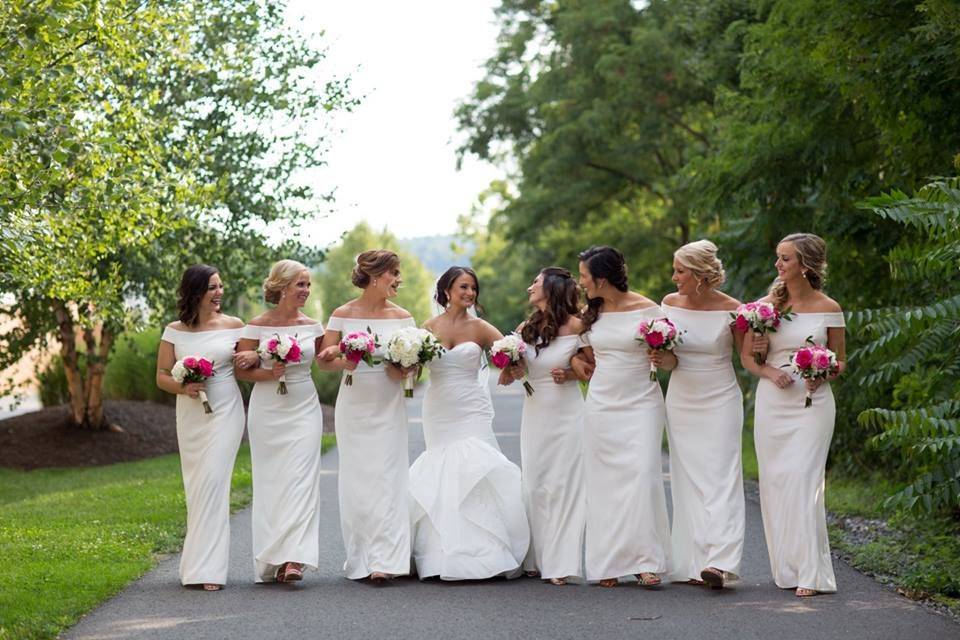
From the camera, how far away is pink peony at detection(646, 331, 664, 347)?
10.0m

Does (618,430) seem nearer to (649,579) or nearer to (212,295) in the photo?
(649,579)

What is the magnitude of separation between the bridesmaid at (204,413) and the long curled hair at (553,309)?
2.40 meters

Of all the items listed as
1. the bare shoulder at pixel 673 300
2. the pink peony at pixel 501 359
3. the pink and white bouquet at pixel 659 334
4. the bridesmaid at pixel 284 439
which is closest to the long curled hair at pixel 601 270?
the bare shoulder at pixel 673 300

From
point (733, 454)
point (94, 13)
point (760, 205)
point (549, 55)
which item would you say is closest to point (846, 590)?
point (733, 454)

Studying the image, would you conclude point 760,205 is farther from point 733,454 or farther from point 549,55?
point 549,55

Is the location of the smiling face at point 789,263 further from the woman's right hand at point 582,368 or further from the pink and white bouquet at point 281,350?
the pink and white bouquet at point 281,350

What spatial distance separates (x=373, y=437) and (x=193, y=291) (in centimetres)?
192

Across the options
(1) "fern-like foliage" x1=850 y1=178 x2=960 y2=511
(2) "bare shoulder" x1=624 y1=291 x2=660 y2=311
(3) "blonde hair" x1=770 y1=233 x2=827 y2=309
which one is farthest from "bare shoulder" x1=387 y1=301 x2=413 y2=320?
(1) "fern-like foliage" x1=850 y1=178 x2=960 y2=511

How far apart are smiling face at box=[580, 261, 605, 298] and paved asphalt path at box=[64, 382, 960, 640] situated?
2407 mm

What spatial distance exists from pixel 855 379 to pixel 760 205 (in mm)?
2949

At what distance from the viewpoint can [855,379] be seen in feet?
49.3

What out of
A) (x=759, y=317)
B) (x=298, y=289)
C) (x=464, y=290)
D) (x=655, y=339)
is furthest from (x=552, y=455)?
(x=298, y=289)

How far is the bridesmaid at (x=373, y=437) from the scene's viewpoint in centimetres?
1052

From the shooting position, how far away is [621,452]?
34.3 feet
